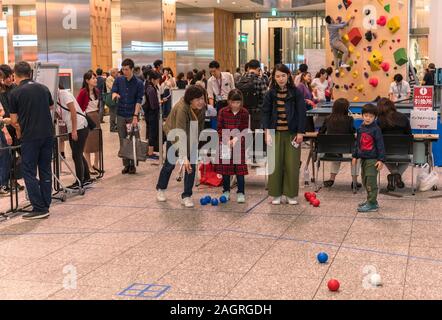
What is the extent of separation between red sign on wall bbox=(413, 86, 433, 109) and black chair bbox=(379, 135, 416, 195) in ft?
3.55

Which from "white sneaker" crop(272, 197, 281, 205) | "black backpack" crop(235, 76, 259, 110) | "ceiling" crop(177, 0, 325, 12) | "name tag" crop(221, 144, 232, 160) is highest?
"ceiling" crop(177, 0, 325, 12)

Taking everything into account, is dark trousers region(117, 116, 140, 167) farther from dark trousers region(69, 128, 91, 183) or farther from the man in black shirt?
the man in black shirt

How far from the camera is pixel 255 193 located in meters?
9.39

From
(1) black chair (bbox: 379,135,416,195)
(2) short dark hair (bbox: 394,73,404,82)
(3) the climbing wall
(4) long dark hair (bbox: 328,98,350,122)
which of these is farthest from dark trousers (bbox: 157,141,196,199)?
(3) the climbing wall

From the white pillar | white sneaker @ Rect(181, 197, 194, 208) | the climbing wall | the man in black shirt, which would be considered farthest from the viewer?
the climbing wall

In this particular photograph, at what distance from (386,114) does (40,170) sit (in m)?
4.67

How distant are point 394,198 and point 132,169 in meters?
4.41

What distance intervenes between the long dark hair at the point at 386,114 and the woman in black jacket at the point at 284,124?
5.53 ft

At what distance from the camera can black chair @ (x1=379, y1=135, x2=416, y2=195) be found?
8.98 m

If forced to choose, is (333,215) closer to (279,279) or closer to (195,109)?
(195,109)

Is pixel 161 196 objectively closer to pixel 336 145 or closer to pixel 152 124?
pixel 336 145

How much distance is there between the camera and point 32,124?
7.73 metres

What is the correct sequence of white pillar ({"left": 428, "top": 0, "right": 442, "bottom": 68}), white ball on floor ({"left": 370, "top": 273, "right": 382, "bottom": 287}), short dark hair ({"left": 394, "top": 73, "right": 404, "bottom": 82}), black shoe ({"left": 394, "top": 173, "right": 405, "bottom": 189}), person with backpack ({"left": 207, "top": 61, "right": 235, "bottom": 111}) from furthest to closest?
short dark hair ({"left": 394, "top": 73, "right": 404, "bottom": 82}) → white pillar ({"left": 428, "top": 0, "right": 442, "bottom": 68}) → person with backpack ({"left": 207, "top": 61, "right": 235, "bottom": 111}) → black shoe ({"left": 394, "top": 173, "right": 405, "bottom": 189}) → white ball on floor ({"left": 370, "top": 273, "right": 382, "bottom": 287})

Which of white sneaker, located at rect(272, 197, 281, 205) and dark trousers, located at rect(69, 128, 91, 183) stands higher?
dark trousers, located at rect(69, 128, 91, 183)
